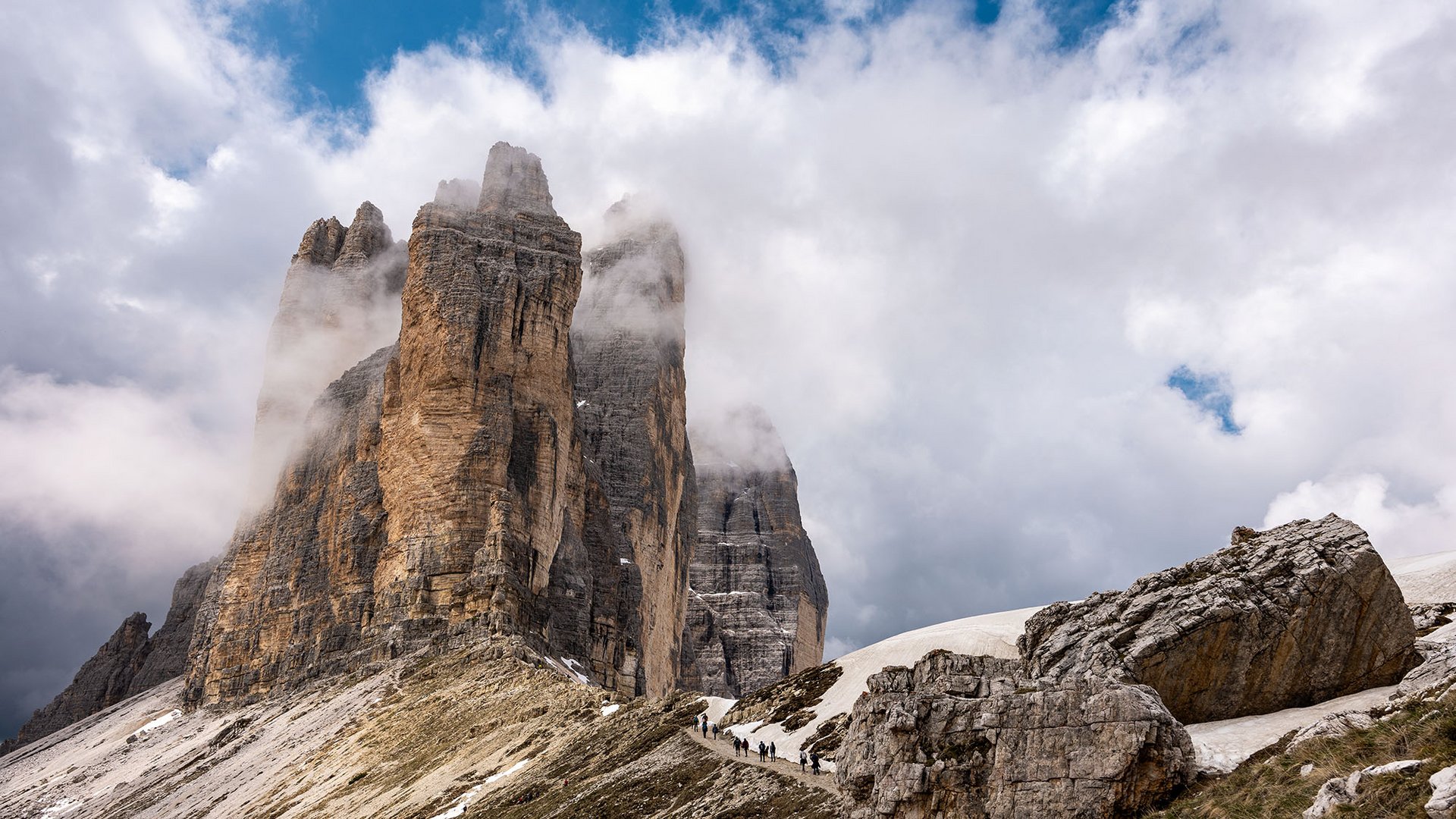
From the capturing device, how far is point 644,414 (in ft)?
424

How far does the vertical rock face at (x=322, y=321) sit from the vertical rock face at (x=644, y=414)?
24.6 metres

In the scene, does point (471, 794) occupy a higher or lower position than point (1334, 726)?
lower

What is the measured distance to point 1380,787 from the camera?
17.0 m

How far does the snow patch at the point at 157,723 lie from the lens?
10650 cm

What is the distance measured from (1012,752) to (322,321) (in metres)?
122

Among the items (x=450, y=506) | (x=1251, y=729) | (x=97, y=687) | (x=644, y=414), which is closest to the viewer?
(x=1251, y=729)

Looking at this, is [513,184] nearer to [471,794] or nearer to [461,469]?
[461,469]

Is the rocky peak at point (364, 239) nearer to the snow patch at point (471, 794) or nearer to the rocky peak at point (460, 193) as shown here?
the rocky peak at point (460, 193)

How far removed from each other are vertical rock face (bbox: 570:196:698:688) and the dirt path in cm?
6116

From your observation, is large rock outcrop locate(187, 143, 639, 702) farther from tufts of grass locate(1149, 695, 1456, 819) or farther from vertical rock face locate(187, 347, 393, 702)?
tufts of grass locate(1149, 695, 1456, 819)

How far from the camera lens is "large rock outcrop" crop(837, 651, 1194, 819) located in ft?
78.4

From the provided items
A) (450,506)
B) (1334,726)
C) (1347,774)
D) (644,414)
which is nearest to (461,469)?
(450,506)

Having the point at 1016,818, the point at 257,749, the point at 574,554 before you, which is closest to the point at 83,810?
the point at 257,749

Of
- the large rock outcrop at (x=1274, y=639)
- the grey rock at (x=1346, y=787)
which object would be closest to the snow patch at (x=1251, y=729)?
the large rock outcrop at (x=1274, y=639)
